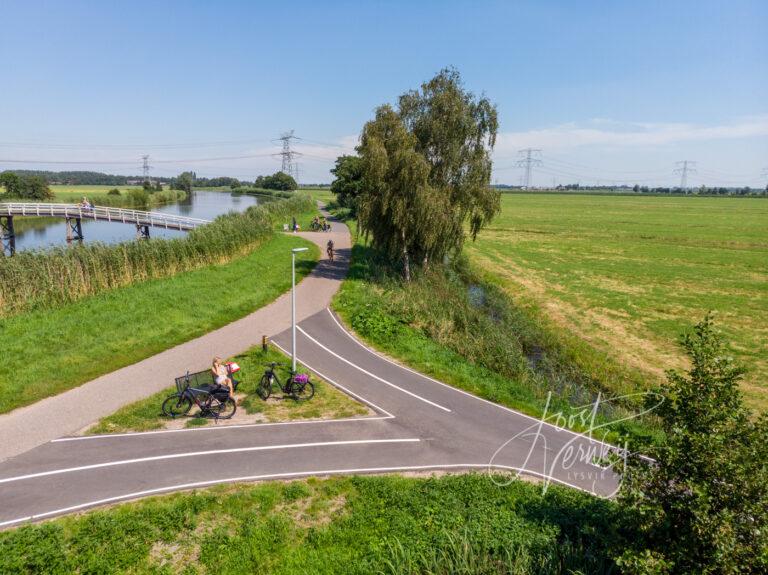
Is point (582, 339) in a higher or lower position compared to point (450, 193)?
lower

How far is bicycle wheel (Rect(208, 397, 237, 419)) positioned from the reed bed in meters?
13.0

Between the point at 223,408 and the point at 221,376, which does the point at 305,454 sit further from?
the point at 221,376

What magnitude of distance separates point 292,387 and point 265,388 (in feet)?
2.99

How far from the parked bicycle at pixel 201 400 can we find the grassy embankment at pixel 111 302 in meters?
4.13

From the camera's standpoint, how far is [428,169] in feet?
83.8

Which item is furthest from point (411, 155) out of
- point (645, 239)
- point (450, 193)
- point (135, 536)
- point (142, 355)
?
Answer: point (645, 239)

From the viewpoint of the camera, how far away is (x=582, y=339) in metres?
22.8

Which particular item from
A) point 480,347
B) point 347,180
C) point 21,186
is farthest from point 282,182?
point 480,347

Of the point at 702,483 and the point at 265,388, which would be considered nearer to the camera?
the point at 702,483

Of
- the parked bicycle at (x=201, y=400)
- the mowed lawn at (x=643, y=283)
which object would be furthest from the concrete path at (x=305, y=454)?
the mowed lawn at (x=643, y=283)

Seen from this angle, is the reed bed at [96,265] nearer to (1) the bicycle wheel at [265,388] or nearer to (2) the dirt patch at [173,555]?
(1) the bicycle wheel at [265,388]

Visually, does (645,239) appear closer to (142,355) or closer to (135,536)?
(142,355)

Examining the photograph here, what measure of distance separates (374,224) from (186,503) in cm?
2025

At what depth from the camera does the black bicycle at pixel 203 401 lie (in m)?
13.0
